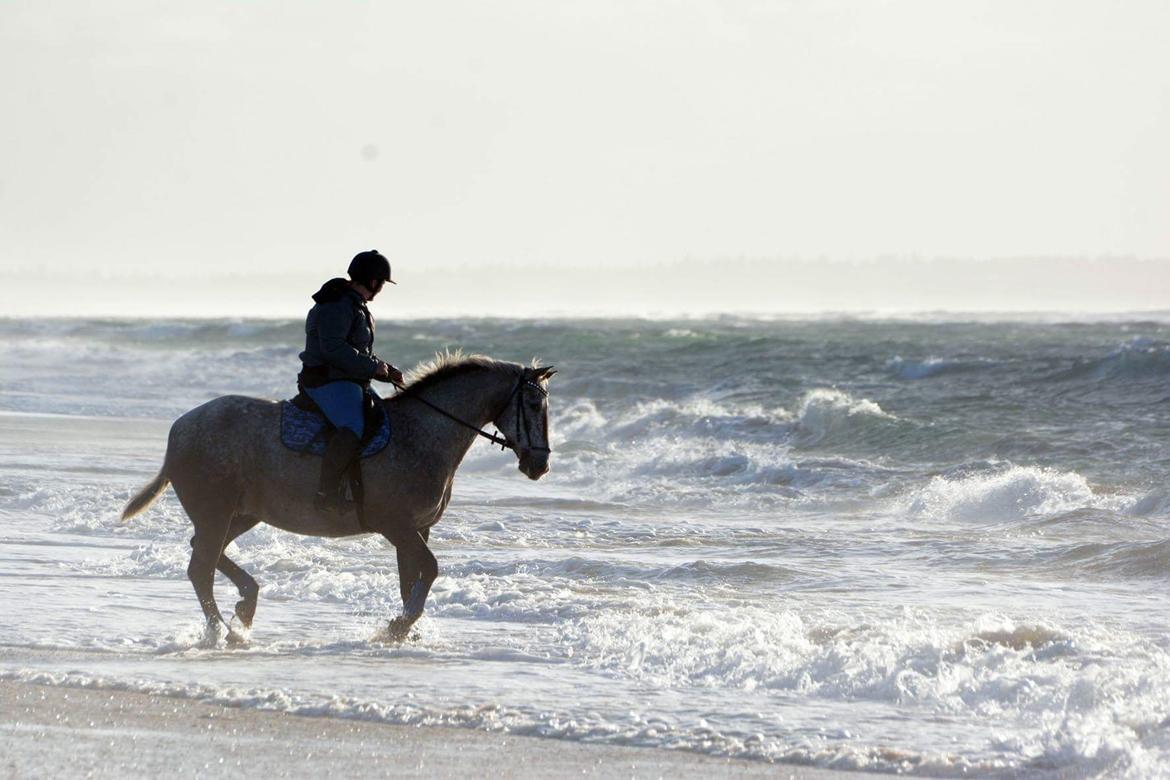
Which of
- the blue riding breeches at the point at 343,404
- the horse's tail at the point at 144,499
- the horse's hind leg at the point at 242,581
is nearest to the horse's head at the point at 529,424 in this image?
the blue riding breeches at the point at 343,404

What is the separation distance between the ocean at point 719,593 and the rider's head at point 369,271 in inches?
81.6

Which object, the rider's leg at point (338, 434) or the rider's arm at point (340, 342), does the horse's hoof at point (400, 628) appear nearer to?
the rider's leg at point (338, 434)

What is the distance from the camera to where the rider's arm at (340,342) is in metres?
9.69

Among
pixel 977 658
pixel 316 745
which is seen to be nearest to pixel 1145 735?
pixel 977 658

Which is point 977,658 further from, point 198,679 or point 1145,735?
point 198,679

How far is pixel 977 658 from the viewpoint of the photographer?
8.59 metres

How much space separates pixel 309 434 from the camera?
9766mm

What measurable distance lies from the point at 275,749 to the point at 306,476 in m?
3.02

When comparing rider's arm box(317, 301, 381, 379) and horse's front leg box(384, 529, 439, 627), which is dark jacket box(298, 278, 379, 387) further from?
horse's front leg box(384, 529, 439, 627)

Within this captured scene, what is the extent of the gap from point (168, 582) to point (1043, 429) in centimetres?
1547

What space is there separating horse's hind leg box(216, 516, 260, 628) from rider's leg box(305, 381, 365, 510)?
675mm

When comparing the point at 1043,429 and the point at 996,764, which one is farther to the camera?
the point at 1043,429

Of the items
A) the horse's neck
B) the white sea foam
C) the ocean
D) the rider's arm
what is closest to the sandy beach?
the ocean

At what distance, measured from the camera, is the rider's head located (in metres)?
9.84
